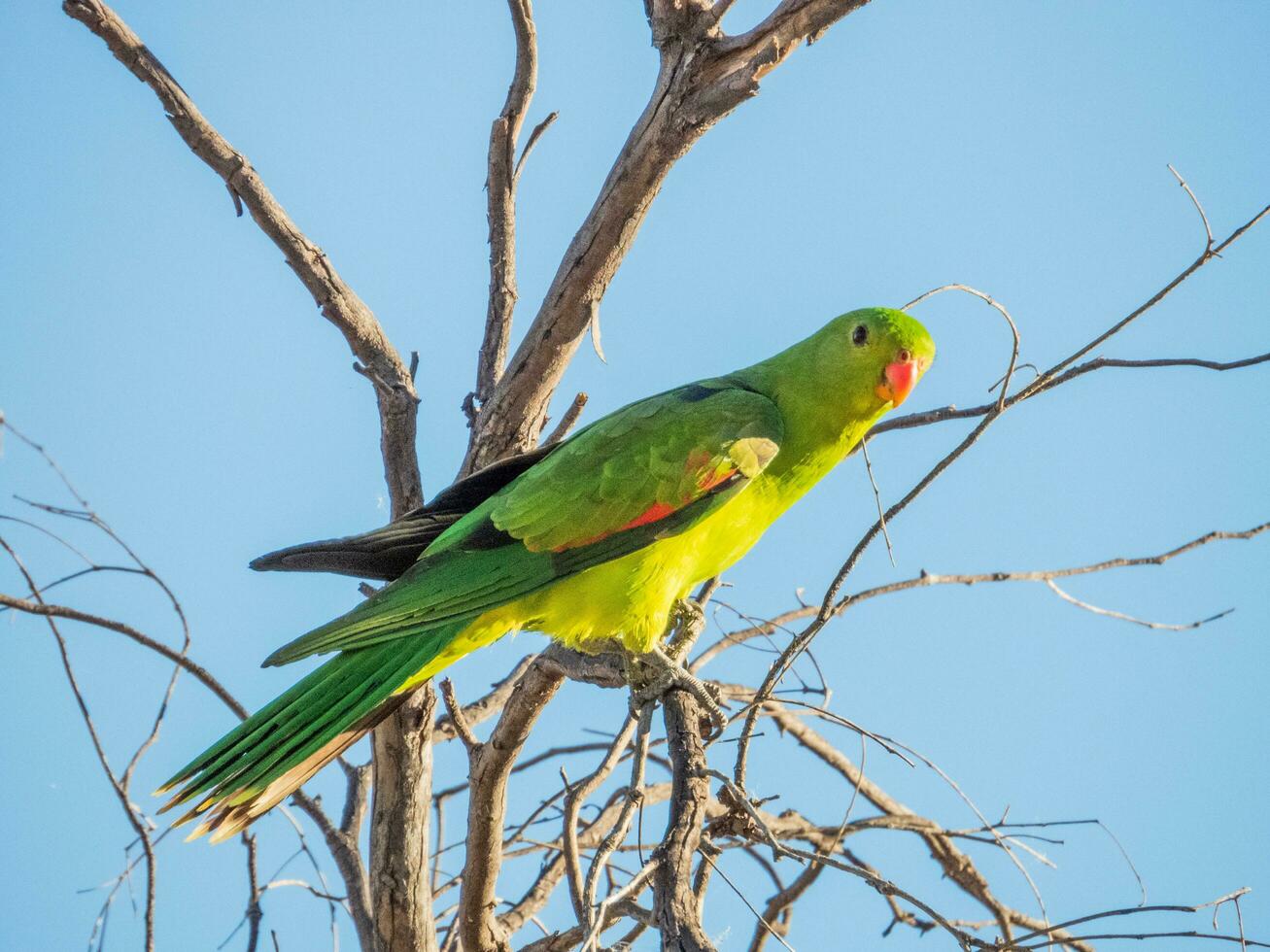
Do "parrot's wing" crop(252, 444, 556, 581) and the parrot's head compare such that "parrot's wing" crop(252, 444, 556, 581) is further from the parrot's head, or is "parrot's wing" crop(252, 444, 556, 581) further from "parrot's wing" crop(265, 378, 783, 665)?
the parrot's head

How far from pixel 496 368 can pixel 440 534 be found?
0.65 metres

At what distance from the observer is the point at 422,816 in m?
2.90

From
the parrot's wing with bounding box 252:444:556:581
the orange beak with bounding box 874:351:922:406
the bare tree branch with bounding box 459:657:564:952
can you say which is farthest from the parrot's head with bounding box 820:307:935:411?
the bare tree branch with bounding box 459:657:564:952

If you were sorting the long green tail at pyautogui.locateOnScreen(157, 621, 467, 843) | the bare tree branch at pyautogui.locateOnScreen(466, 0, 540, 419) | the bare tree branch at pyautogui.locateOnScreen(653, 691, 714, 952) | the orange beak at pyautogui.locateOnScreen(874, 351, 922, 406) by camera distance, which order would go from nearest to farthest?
the bare tree branch at pyautogui.locateOnScreen(653, 691, 714, 952) → the long green tail at pyautogui.locateOnScreen(157, 621, 467, 843) → the orange beak at pyautogui.locateOnScreen(874, 351, 922, 406) → the bare tree branch at pyautogui.locateOnScreen(466, 0, 540, 419)

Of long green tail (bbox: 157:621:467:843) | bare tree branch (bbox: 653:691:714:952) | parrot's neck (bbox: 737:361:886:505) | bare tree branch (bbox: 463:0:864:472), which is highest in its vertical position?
bare tree branch (bbox: 463:0:864:472)

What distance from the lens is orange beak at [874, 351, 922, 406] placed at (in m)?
2.67

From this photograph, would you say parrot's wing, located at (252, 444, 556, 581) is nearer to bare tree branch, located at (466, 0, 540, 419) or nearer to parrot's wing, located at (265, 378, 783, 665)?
parrot's wing, located at (265, 378, 783, 665)

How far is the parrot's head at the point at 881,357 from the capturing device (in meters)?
2.68

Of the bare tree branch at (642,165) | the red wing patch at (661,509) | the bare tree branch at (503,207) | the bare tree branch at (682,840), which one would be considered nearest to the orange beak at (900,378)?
the red wing patch at (661,509)

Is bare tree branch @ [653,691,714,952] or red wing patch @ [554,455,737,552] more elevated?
red wing patch @ [554,455,737,552]

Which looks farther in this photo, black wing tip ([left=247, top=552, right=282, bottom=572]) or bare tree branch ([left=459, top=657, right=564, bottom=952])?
bare tree branch ([left=459, top=657, right=564, bottom=952])

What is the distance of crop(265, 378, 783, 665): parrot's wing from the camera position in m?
2.46

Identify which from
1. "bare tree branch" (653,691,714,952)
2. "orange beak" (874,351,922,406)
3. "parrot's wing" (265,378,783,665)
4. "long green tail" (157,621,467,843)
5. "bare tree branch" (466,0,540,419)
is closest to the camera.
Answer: "bare tree branch" (653,691,714,952)

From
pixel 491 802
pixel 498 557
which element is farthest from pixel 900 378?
→ pixel 491 802
